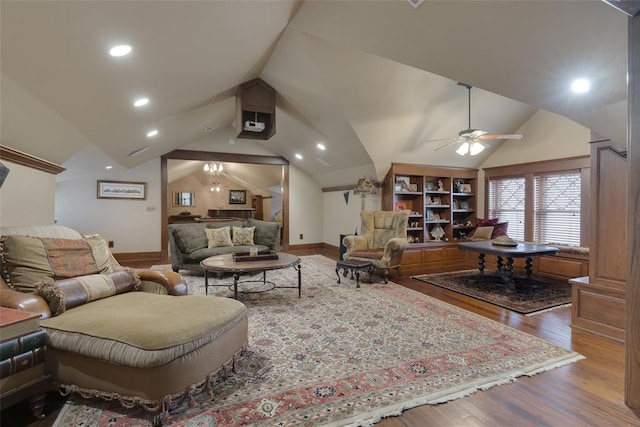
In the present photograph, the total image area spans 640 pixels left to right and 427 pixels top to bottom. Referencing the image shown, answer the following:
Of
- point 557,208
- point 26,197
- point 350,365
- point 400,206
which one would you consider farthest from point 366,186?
point 26,197

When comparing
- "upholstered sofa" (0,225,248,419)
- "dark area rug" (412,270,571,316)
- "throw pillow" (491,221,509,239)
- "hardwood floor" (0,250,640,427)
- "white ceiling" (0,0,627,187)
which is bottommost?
"hardwood floor" (0,250,640,427)

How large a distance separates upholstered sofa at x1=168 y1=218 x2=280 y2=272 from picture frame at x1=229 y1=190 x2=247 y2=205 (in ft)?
19.2

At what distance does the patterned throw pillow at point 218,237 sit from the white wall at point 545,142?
5.49 metres

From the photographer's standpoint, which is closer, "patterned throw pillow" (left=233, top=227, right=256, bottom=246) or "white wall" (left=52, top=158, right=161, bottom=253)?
"patterned throw pillow" (left=233, top=227, right=256, bottom=246)

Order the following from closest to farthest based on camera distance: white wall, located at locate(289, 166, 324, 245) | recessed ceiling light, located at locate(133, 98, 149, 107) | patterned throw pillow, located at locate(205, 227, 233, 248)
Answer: recessed ceiling light, located at locate(133, 98, 149, 107) < patterned throw pillow, located at locate(205, 227, 233, 248) < white wall, located at locate(289, 166, 324, 245)

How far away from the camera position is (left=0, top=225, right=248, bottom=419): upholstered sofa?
5.32 feet

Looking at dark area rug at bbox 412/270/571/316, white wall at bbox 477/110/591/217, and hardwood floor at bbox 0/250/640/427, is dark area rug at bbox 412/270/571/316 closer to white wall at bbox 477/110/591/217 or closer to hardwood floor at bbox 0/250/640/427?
hardwood floor at bbox 0/250/640/427

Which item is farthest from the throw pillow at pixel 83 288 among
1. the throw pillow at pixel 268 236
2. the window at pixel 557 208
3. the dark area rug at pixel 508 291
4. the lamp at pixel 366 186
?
the window at pixel 557 208

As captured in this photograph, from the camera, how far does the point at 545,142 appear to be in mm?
5430

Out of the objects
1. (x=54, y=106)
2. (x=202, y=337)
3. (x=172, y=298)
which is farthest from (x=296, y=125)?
(x=202, y=337)

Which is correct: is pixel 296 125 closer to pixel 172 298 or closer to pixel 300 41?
pixel 300 41

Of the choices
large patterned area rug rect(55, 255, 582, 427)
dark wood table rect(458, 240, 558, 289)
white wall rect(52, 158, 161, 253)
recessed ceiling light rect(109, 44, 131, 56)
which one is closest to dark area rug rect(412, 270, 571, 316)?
dark wood table rect(458, 240, 558, 289)

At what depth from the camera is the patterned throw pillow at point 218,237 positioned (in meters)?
5.44

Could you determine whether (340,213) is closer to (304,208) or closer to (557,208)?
(304,208)
